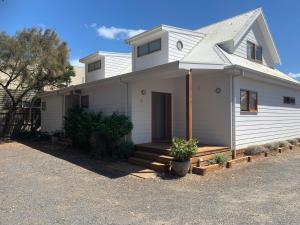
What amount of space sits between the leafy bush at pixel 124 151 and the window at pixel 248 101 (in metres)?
4.20

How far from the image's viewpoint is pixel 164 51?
13086 mm

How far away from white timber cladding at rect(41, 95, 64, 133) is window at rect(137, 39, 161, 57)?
517 cm

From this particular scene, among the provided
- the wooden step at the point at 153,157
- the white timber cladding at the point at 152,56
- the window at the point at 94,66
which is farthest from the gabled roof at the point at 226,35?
the window at the point at 94,66

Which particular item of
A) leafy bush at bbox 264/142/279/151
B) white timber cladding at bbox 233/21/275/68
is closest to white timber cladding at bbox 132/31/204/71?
white timber cladding at bbox 233/21/275/68

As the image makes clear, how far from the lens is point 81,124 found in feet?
39.2

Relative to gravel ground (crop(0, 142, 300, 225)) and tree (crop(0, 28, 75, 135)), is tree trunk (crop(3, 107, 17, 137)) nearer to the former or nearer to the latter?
tree (crop(0, 28, 75, 135))

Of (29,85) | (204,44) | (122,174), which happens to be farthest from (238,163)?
(29,85)

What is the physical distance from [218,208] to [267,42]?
1231 centimetres

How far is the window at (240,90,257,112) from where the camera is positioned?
1062 centimetres

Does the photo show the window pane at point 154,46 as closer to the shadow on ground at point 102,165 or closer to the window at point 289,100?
the shadow on ground at point 102,165

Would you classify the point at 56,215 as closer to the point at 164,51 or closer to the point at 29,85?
the point at 164,51

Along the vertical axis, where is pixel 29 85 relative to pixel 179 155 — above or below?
above

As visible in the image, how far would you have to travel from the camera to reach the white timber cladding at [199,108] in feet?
33.6

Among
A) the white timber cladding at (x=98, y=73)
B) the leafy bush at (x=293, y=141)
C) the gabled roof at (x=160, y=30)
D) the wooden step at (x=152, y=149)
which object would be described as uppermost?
the gabled roof at (x=160, y=30)
